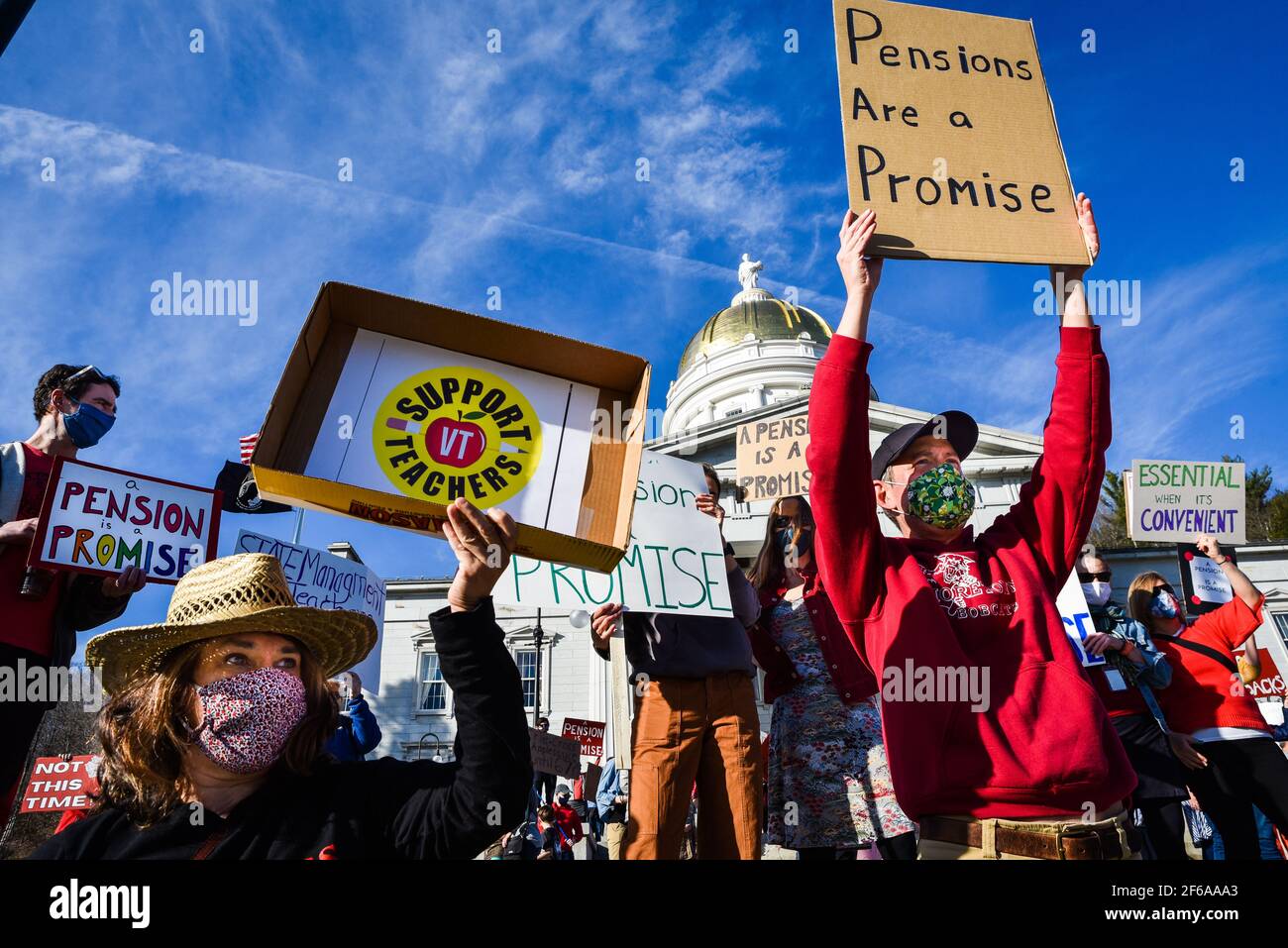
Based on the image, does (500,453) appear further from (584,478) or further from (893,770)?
(893,770)

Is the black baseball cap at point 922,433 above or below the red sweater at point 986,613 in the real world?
above

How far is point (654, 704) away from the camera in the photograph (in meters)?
4.25

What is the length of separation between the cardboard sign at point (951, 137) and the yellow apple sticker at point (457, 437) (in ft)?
4.54

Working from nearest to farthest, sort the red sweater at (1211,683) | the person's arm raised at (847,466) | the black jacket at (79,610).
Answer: the person's arm raised at (847,466), the black jacket at (79,610), the red sweater at (1211,683)

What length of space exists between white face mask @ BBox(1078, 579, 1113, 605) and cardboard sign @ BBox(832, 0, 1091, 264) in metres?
4.29

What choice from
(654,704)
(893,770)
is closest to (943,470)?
(893,770)

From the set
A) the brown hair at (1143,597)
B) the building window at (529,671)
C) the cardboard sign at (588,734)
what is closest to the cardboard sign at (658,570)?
the brown hair at (1143,597)

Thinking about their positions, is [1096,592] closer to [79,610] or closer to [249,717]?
[249,717]

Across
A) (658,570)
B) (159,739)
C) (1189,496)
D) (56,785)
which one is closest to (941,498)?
(658,570)

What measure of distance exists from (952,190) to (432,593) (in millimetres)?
26629

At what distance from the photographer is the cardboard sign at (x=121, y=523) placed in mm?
3908

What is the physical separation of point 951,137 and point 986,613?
6.10ft

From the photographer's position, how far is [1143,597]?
6.29m

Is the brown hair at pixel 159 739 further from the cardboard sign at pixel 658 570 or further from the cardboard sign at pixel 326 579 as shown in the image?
the cardboard sign at pixel 326 579
